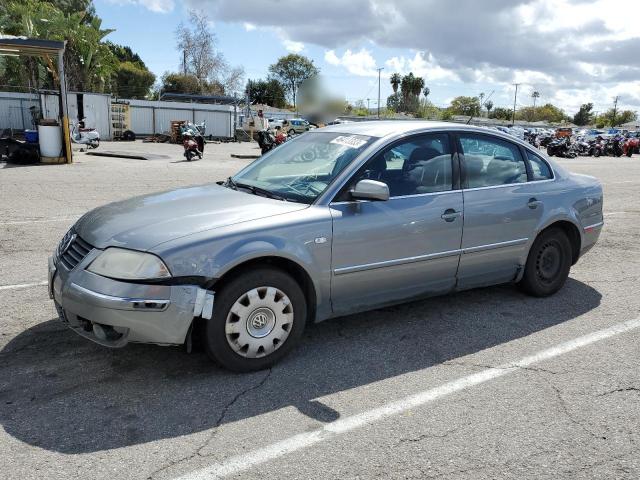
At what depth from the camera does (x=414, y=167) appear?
14.8ft

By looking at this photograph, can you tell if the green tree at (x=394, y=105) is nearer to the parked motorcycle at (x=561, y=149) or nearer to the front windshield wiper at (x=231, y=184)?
the parked motorcycle at (x=561, y=149)

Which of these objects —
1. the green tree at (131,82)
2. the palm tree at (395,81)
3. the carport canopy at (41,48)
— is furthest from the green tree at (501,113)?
the carport canopy at (41,48)

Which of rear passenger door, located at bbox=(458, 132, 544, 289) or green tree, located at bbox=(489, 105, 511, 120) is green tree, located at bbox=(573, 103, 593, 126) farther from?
rear passenger door, located at bbox=(458, 132, 544, 289)

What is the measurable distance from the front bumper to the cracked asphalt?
0.35m

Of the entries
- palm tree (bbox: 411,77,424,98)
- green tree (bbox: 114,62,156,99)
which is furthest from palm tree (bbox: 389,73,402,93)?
green tree (bbox: 114,62,156,99)

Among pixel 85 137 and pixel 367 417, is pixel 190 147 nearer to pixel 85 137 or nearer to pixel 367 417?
pixel 85 137

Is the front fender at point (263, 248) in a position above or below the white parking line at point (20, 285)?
above

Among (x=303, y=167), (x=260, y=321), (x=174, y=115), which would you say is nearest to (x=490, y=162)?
(x=303, y=167)

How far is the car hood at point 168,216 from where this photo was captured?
3.47 m

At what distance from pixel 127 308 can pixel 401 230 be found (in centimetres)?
202

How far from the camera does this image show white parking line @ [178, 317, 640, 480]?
8.94 ft

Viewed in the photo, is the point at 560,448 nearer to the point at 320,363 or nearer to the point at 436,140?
the point at 320,363

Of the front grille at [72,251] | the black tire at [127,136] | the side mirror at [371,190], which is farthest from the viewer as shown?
the black tire at [127,136]

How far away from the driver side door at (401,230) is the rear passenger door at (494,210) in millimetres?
141
